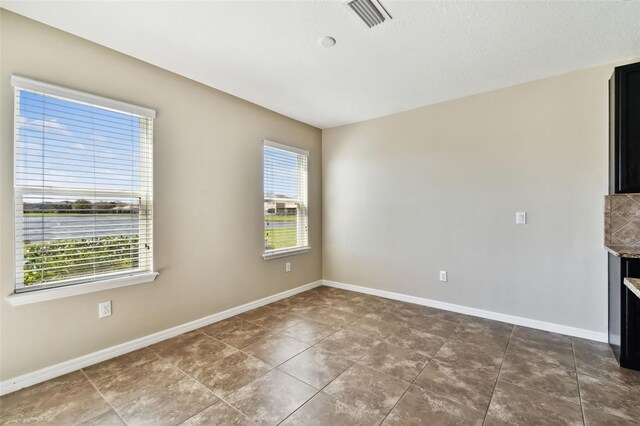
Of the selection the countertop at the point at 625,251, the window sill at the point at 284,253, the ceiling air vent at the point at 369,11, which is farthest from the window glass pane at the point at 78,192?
the countertop at the point at 625,251

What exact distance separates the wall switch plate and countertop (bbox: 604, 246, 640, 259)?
13.5 feet

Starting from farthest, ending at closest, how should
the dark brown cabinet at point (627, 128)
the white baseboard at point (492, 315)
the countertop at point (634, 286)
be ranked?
the white baseboard at point (492, 315), the dark brown cabinet at point (627, 128), the countertop at point (634, 286)

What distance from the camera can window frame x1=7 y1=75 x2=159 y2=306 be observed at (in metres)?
1.96

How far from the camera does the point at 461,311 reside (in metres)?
3.42

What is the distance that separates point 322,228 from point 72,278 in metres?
3.25

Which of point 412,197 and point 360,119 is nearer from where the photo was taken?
point 412,197

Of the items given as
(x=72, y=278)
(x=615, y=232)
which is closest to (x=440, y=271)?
(x=615, y=232)

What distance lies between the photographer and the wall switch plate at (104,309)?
234 centimetres

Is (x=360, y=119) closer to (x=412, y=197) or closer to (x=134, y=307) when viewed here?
(x=412, y=197)

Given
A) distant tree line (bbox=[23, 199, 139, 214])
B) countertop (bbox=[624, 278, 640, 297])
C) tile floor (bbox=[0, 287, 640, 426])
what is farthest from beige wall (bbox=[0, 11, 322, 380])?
countertop (bbox=[624, 278, 640, 297])

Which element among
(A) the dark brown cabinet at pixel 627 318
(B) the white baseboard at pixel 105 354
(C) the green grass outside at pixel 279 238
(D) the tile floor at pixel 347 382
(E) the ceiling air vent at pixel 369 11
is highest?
(E) the ceiling air vent at pixel 369 11

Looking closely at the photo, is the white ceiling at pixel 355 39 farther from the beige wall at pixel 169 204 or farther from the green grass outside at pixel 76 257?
the green grass outside at pixel 76 257

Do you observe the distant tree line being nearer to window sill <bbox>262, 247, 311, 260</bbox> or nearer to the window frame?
the window frame

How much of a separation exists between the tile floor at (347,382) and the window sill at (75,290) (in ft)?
2.01
